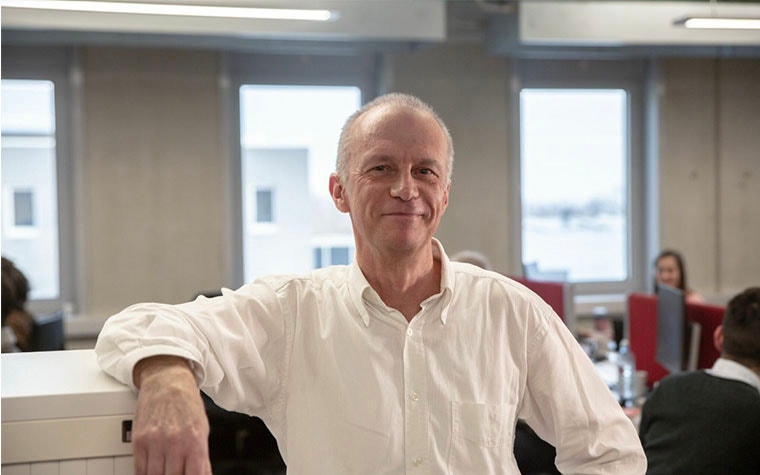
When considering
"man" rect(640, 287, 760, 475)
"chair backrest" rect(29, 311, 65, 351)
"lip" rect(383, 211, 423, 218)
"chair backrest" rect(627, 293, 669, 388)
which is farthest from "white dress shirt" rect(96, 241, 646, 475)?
"chair backrest" rect(627, 293, 669, 388)

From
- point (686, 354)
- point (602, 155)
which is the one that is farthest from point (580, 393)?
point (602, 155)

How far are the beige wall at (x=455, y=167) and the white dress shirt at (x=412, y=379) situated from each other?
4.56 metres

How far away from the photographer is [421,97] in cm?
630

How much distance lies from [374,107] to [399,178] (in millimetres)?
148

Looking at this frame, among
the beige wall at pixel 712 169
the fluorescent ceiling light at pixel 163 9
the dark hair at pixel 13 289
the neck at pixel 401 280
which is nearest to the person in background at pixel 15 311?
the dark hair at pixel 13 289

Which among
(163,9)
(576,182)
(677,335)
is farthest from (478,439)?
(576,182)

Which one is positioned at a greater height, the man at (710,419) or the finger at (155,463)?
the finger at (155,463)

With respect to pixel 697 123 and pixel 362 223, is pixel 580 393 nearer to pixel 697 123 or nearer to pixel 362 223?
pixel 362 223

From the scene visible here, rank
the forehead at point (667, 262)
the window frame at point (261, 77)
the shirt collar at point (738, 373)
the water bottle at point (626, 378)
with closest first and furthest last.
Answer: the shirt collar at point (738, 373)
the water bottle at point (626, 378)
the forehead at point (667, 262)
the window frame at point (261, 77)

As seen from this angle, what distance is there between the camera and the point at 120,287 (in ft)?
19.5

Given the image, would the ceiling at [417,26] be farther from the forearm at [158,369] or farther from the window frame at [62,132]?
the forearm at [158,369]

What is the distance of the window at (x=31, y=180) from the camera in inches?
229

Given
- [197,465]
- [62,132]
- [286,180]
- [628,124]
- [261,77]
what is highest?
[261,77]

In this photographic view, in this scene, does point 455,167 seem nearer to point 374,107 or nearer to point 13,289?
point 13,289
